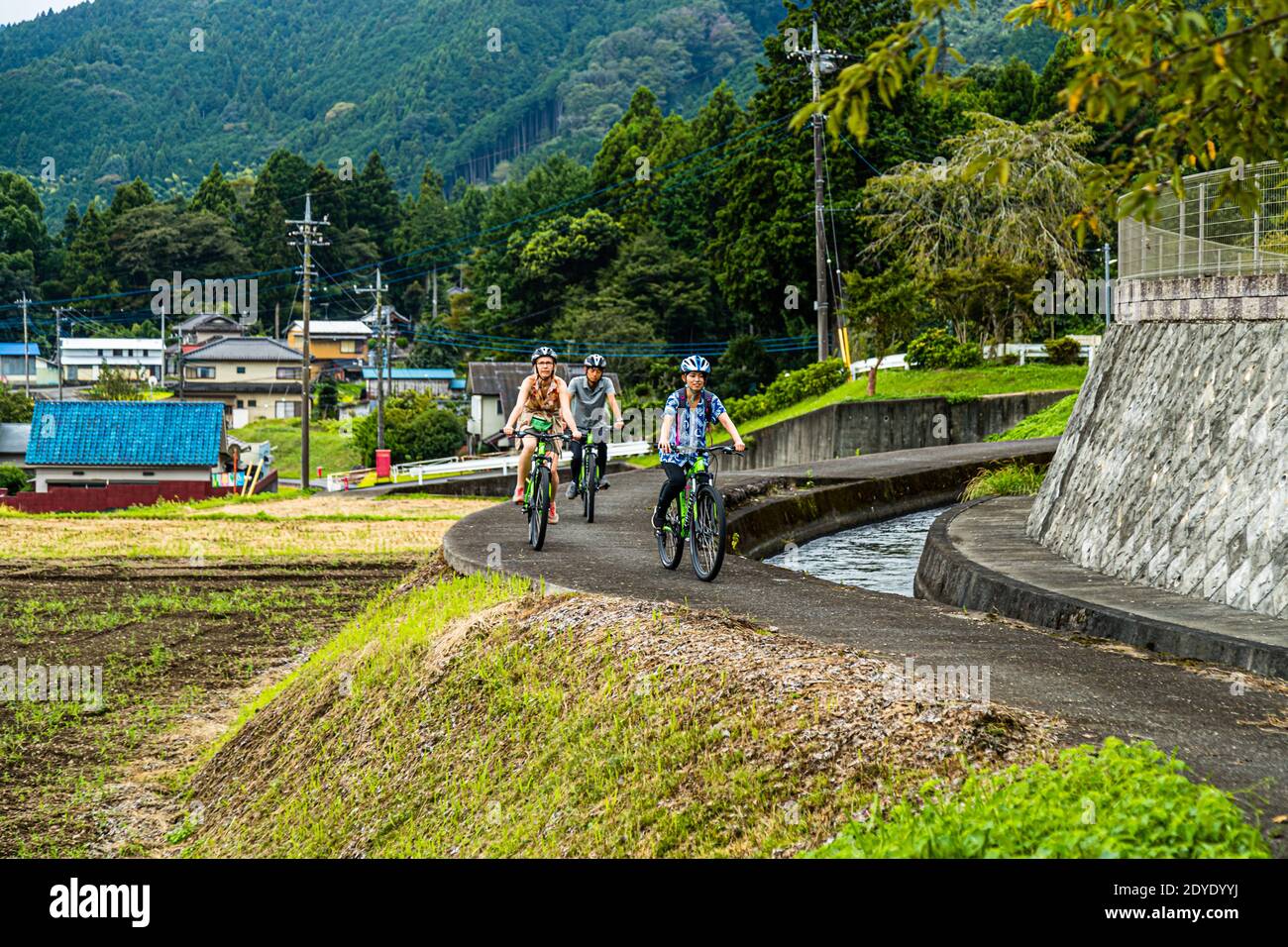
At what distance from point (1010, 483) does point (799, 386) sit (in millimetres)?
24184

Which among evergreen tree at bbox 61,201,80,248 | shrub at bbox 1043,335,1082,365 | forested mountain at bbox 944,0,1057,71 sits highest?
forested mountain at bbox 944,0,1057,71

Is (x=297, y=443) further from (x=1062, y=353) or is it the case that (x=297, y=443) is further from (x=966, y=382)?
(x=1062, y=353)

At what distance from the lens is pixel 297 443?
8406cm

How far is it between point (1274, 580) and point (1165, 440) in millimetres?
2740

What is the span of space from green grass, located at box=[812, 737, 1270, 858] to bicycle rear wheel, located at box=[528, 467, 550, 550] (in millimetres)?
8702

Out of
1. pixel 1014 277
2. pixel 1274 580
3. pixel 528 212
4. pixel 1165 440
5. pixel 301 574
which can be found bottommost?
pixel 301 574

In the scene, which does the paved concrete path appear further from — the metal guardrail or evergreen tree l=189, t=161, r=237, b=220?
evergreen tree l=189, t=161, r=237, b=220

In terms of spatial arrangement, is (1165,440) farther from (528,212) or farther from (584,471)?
(528,212)

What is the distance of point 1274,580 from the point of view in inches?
417

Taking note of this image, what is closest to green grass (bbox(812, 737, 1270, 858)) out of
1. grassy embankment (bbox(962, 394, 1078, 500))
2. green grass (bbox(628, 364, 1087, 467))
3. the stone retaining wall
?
the stone retaining wall

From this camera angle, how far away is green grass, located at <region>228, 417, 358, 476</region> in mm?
77312

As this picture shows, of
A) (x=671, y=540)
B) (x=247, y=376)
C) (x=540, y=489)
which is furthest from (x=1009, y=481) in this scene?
(x=247, y=376)

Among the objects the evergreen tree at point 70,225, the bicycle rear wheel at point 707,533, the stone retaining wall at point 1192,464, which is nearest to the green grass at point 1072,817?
the stone retaining wall at point 1192,464
